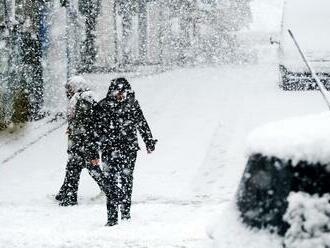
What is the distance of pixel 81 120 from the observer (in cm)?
781

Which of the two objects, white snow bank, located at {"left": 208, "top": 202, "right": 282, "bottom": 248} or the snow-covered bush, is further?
the snow-covered bush

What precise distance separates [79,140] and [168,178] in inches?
70.6

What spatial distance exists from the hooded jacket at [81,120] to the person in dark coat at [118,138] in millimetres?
576

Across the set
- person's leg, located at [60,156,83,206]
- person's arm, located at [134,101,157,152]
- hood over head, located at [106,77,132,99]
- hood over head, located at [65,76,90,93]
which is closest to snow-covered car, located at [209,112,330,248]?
hood over head, located at [106,77,132,99]

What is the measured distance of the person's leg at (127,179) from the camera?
699 cm

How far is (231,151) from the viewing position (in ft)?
35.2

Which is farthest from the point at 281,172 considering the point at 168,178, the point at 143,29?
the point at 143,29

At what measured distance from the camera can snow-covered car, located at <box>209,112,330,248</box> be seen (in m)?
2.41

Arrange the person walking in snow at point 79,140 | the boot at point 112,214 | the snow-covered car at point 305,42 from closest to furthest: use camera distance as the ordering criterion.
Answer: the boot at point 112,214 < the person walking in snow at point 79,140 < the snow-covered car at point 305,42

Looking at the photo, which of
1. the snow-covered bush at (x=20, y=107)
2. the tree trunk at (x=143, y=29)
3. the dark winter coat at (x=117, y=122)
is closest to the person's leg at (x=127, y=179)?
the dark winter coat at (x=117, y=122)

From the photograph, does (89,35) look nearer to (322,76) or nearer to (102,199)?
(322,76)

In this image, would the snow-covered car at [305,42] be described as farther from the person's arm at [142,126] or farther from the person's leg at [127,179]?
the person's leg at [127,179]

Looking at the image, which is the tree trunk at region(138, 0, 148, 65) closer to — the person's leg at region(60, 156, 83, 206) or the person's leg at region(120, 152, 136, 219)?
the person's leg at region(60, 156, 83, 206)

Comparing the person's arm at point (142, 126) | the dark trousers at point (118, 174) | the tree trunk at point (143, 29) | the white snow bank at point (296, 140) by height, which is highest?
the white snow bank at point (296, 140)
